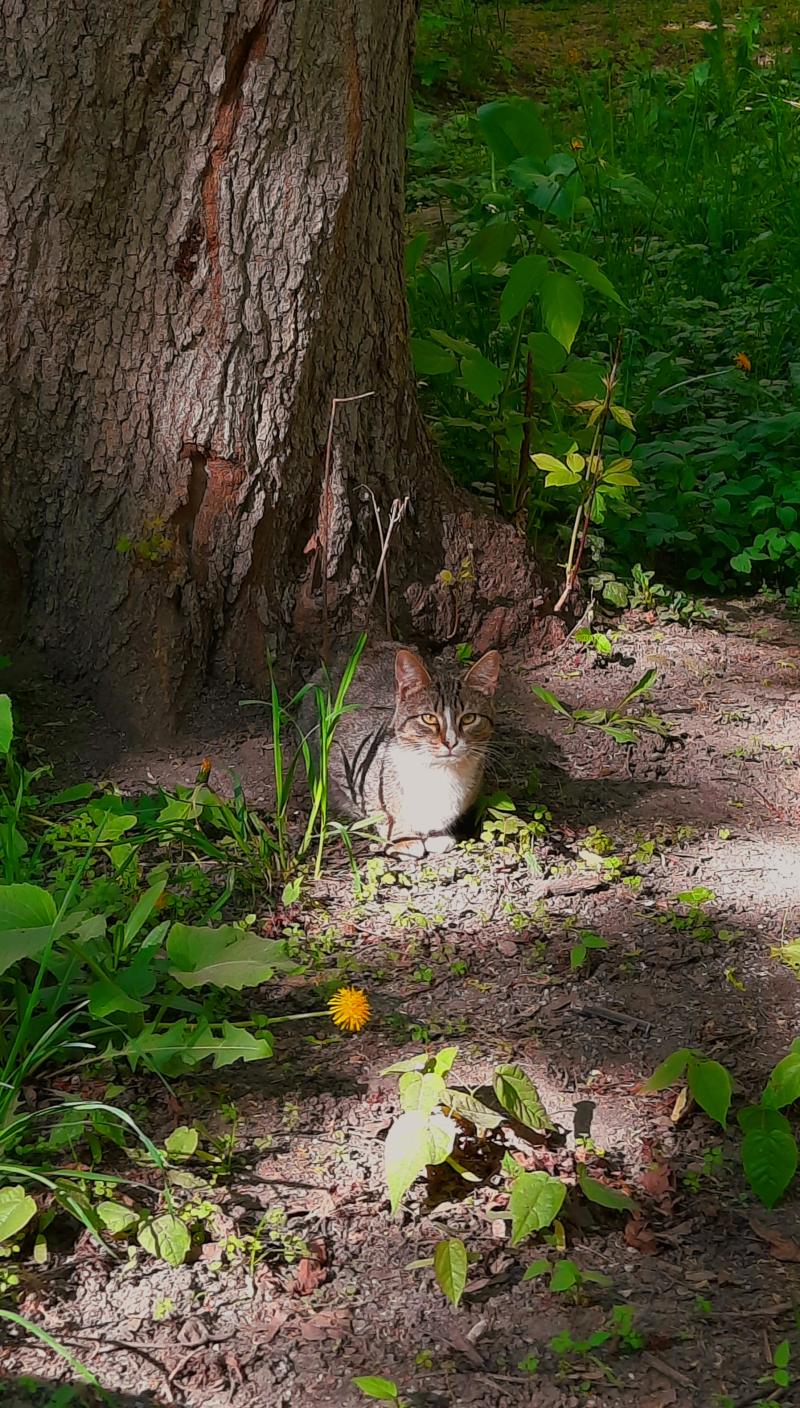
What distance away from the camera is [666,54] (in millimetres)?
9680

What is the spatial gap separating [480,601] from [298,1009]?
1950mm

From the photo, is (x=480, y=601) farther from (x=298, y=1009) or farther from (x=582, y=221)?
(x=582, y=221)

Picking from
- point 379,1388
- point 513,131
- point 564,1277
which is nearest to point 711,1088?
point 564,1277

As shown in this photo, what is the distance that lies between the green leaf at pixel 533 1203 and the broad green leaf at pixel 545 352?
9.72 ft

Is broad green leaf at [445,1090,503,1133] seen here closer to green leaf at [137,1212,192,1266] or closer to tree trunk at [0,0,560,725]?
green leaf at [137,1212,192,1266]

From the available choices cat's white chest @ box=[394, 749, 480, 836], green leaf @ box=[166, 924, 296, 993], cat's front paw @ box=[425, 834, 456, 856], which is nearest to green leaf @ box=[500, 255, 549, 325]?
cat's white chest @ box=[394, 749, 480, 836]

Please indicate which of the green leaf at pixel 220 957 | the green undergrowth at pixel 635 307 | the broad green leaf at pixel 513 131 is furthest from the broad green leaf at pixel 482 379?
the green leaf at pixel 220 957

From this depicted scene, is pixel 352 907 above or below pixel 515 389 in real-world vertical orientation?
below

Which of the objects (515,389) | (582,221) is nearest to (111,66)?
(515,389)

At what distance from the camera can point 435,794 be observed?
3.87 m

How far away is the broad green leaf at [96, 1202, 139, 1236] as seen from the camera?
2.49 m

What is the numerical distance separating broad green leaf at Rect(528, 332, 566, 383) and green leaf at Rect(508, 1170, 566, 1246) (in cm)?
296

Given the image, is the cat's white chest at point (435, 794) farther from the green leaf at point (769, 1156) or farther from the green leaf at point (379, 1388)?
the green leaf at point (379, 1388)

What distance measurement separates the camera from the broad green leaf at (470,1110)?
2.64 metres
